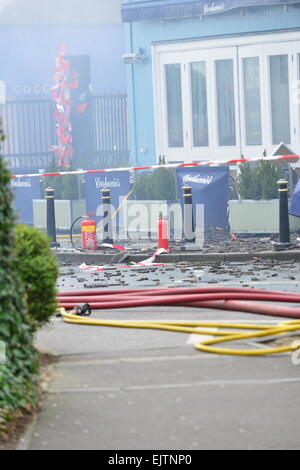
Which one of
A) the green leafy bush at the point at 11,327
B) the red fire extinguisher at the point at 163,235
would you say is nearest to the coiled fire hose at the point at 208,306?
the green leafy bush at the point at 11,327

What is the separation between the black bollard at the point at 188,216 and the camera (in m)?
18.1

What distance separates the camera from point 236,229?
62.9ft

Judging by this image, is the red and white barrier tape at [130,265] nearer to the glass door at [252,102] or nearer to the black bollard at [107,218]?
the black bollard at [107,218]

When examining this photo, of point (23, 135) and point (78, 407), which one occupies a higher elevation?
point (23, 135)

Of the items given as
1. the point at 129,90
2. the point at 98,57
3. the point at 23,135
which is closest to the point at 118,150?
the point at 23,135

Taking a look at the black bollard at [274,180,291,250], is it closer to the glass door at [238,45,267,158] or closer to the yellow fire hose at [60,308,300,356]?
the yellow fire hose at [60,308,300,356]

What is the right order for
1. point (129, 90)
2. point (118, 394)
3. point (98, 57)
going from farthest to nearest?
point (98, 57)
point (129, 90)
point (118, 394)

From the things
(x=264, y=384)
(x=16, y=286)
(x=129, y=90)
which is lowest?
(x=264, y=384)

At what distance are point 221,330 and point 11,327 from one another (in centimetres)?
298

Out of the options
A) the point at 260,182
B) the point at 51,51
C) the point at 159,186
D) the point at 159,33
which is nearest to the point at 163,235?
the point at 260,182

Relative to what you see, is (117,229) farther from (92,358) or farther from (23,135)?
(23,135)

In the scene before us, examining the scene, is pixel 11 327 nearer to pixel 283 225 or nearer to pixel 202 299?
pixel 202 299

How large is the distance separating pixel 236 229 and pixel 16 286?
12663 millimetres

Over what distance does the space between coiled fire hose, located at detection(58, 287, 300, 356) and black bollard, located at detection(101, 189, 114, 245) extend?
6876mm
